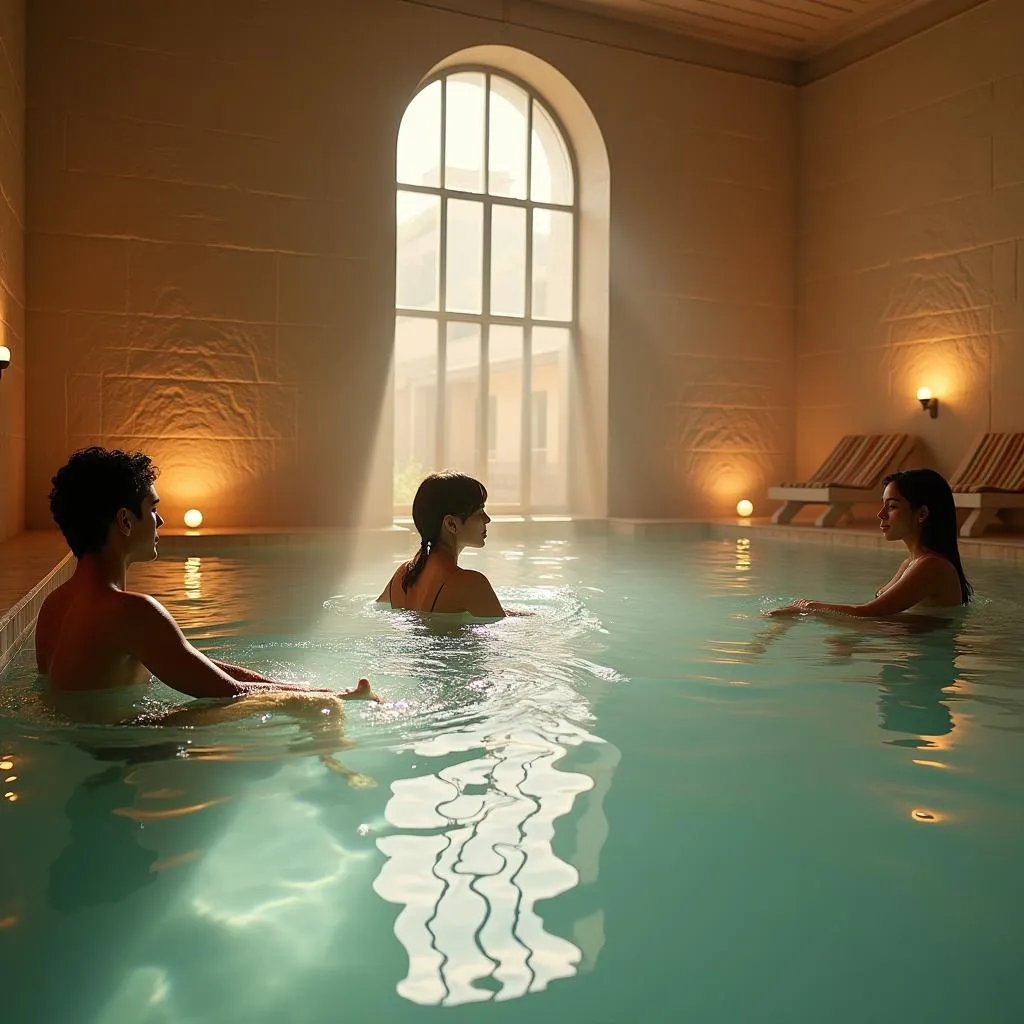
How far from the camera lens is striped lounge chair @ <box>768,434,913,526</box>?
1023 cm

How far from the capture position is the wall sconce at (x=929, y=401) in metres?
10.6

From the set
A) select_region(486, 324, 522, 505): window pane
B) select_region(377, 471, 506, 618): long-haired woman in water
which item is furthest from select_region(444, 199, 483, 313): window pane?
select_region(377, 471, 506, 618): long-haired woman in water

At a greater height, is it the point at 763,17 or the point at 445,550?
the point at 763,17

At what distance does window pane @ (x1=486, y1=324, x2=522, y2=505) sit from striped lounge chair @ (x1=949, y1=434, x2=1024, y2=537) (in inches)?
179

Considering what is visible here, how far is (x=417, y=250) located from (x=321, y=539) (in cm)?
369

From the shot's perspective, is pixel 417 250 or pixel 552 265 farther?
pixel 552 265

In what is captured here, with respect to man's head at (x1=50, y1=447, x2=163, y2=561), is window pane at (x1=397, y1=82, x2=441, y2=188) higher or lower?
higher

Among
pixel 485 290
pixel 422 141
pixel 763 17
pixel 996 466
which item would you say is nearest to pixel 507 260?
pixel 485 290

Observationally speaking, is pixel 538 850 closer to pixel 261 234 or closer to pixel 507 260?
pixel 261 234

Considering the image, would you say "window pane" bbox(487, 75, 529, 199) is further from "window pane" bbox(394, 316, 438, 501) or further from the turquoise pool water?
the turquoise pool water

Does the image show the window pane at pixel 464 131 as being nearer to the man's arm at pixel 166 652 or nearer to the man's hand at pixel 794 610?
the man's hand at pixel 794 610

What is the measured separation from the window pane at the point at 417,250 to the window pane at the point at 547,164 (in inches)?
48.9

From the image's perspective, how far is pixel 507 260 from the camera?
11.7 m

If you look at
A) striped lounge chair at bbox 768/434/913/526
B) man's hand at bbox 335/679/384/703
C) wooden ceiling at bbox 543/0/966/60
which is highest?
wooden ceiling at bbox 543/0/966/60
